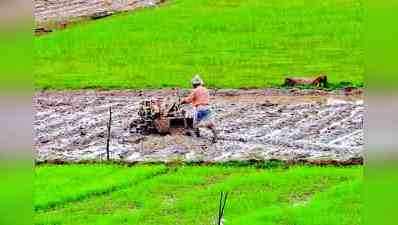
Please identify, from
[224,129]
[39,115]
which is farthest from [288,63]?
[39,115]

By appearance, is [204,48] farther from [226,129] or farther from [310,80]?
[310,80]

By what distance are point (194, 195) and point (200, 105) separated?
0.37 metres

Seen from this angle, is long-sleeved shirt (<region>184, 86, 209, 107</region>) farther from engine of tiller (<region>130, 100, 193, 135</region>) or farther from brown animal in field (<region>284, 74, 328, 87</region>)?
brown animal in field (<region>284, 74, 328, 87</region>)

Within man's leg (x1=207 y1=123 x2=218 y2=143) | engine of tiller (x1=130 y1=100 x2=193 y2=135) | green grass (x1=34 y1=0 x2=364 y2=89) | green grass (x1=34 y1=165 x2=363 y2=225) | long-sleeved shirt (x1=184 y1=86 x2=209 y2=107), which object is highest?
green grass (x1=34 y1=0 x2=364 y2=89)

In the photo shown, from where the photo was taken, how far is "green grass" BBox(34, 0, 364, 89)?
4.71 metres

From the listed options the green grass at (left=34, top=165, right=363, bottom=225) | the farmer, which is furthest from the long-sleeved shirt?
the green grass at (left=34, top=165, right=363, bottom=225)

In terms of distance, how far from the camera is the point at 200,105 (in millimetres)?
4750

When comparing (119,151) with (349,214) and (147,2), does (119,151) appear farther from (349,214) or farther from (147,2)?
(349,214)

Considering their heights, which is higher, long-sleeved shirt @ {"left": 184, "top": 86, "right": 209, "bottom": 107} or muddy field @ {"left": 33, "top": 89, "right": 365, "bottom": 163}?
long-sleeved shirt @ {"left": 184, "top": 86, "right": 209, "bottom": 107}

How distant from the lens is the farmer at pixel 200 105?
4742 millimetres

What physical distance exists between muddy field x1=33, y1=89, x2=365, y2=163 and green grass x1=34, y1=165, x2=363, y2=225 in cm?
6
